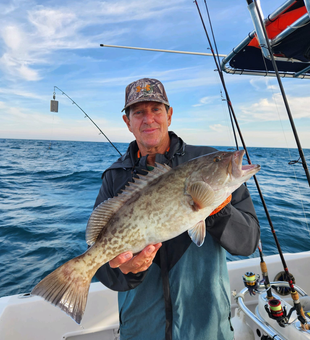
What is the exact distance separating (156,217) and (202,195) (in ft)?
1.35

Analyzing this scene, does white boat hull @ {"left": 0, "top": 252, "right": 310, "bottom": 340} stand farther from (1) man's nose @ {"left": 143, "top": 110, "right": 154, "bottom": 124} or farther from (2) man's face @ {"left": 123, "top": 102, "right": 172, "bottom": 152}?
(1) man's nose @ {"left": 143, "top": 110, "right": 154, "bottom": 124}

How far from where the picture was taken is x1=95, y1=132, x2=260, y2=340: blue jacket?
2049 millimetres

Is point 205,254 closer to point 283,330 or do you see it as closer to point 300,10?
point 283,330

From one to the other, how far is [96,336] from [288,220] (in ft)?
26.3

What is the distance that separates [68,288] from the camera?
182cm

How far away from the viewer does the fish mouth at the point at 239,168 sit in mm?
1838

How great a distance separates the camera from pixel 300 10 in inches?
143

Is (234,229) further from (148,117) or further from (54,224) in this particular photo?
(54,224)

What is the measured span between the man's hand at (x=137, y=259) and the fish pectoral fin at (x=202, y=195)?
1.51 ft

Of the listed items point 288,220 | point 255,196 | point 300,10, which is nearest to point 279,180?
point 255,196

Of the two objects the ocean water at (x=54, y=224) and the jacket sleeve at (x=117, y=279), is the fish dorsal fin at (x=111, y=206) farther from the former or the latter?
the ocean water at (x=54, y=224)

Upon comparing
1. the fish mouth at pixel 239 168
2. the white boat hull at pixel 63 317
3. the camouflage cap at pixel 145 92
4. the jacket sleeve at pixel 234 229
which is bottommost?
the white boat hull at pixel 63 317

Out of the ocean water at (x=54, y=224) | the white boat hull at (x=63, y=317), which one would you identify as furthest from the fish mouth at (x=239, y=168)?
the ocean water at (x=54, y=224)

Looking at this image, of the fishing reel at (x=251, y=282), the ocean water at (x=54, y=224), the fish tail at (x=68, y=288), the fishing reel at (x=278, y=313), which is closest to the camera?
the fish tail at (x=68, y=288)
